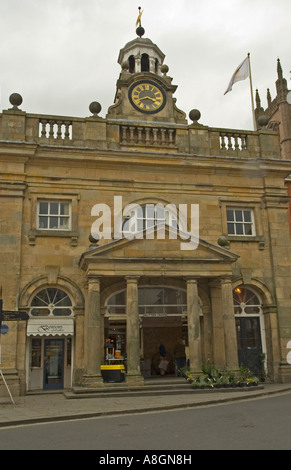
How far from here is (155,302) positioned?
19.5 meters

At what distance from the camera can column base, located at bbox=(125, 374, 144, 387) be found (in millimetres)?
16766

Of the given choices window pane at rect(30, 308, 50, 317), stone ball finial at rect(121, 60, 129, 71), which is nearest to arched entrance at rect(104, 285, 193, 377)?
window pane at rect(30, 308, 50, 317)

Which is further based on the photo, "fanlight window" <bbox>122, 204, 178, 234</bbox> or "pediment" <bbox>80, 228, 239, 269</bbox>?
"fanlight window" <bbox>122, 204, 178, 234</bbox>

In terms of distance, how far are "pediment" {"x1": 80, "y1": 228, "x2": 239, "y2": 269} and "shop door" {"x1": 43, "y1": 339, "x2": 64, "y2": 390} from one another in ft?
11.7

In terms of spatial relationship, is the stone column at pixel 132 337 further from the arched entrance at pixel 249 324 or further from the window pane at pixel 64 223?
the arched entrance at pixel 249 324

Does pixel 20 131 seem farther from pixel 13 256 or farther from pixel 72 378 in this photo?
pixel 72 378

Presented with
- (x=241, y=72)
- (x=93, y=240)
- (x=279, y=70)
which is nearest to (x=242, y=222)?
(x=93, y=240)

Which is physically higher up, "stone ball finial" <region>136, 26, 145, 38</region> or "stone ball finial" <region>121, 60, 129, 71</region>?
"stone ball finial" <region>136, 26, 145, 38</region>

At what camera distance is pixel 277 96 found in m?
64.1

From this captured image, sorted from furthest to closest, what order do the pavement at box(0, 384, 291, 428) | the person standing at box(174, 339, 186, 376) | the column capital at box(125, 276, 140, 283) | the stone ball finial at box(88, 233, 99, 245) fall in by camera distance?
the person standing at box(174, 339, 186, 376), the stone ball finial at box(88, 233, 99, 245), the column capital at box(125, 276, 140, 283), the pavement at box(0, 384, 291, 428)

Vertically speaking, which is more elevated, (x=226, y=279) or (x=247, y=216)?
(x=247, y=216)

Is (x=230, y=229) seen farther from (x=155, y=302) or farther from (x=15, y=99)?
(x=15, y=99)

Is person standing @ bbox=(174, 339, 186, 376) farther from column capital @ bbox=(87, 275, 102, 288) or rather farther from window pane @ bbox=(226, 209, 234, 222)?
window pane @ bbox=(226, 209, 234, 222)

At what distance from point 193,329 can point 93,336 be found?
379 cm
